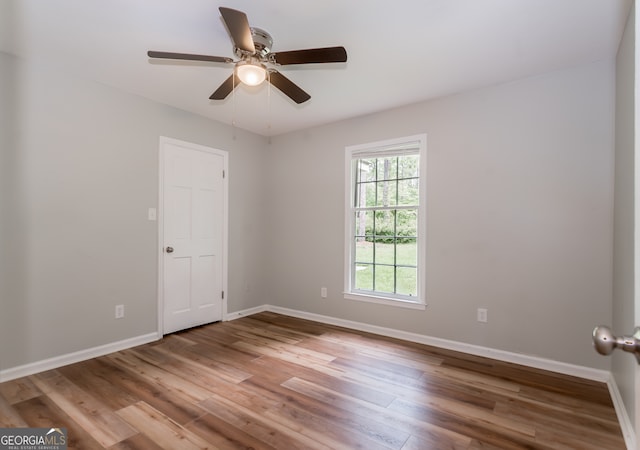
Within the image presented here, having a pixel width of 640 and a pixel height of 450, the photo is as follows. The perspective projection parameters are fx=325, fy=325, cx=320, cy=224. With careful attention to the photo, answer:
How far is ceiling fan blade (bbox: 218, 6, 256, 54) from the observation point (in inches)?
62.3

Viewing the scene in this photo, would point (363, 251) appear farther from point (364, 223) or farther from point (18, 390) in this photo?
point (18, 390)

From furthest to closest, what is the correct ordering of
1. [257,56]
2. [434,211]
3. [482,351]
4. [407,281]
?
[407,281], [434,211], [482,351], [257,56]

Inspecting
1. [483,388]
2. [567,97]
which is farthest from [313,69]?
[483,388]

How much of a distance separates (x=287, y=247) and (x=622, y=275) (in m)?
3.42

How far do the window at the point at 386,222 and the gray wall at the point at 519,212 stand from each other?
0.12 m

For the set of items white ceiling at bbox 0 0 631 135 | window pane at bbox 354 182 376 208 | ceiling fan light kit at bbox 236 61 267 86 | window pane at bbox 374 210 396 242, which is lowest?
window pane at bbox 374 210 396 242

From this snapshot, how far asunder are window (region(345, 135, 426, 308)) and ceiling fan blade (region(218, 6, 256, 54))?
2152mm

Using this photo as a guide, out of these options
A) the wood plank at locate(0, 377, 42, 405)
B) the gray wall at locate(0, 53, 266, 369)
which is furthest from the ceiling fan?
the wood plank at locate(0, 377, 42, 405)

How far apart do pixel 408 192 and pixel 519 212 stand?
1.10 m

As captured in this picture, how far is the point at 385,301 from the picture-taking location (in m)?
3.66

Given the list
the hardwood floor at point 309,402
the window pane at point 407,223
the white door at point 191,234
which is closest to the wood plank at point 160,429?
the hardwood floor at point 309,402

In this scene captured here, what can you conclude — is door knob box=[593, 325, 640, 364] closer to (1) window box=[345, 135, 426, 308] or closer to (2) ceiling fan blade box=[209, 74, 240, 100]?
(2) ceiling fan blade box=[209, 74, 240, 100]

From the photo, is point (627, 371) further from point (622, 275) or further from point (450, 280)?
point (450, 280)

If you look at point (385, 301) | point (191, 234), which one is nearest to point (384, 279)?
point (385, 301)
